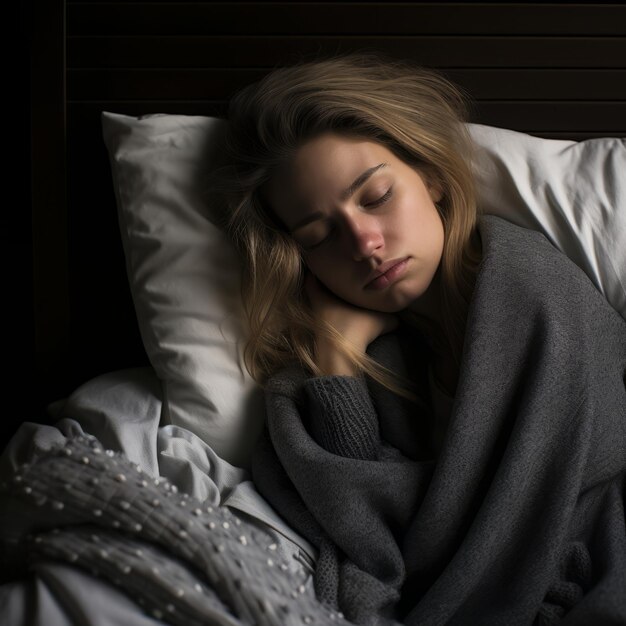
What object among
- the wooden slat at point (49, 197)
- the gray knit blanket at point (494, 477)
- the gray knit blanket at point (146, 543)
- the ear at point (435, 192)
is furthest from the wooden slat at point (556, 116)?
the gray knit blanket at point (146, 543)

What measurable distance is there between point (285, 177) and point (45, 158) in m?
0.51

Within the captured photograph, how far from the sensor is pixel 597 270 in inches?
51.4

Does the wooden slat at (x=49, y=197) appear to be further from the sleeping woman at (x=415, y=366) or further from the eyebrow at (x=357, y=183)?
the eyebrow at (x=357, y=183)

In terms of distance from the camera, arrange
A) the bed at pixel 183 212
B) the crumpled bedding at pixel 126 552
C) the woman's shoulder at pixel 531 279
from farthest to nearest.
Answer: the woman's shoulder at pixel 531 279 < the bed at pixel 183 212 < the crumpled bedding at pixel 126 552

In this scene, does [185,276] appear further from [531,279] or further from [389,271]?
[531,279]

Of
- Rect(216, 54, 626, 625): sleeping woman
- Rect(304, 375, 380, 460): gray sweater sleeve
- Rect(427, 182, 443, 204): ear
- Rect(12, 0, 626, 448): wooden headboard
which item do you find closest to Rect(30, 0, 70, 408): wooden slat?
Rect(12, 0, 626, 448): wooden headboard

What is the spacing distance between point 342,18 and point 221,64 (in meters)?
0.24

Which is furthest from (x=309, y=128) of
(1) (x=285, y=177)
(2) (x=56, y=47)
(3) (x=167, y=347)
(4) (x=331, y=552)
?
(4) (x=331, y=552)

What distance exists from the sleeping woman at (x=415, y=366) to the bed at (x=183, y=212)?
60 millimetres

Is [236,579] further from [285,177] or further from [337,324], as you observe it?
[285,177]

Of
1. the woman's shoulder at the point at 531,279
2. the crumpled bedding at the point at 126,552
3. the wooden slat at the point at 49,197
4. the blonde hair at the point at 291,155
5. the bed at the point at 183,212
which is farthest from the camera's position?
the wooden slat at the point at 49,197

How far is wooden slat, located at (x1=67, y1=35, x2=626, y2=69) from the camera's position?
153 centimetres

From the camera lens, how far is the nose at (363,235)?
124 centimetres

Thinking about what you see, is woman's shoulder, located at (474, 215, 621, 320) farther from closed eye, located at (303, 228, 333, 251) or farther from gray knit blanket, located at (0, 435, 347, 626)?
gray knit blanket, located at (0, 435, 347, 626)
